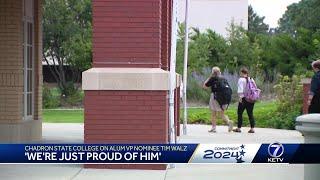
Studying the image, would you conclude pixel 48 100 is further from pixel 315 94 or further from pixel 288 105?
pixel 315 94

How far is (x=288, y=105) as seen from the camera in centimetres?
2003

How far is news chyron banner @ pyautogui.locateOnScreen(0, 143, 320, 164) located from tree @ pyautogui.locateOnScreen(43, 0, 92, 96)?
87.1 ft

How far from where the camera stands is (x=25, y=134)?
12938 mm

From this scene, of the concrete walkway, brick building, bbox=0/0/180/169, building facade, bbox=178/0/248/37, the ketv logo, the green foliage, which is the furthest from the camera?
building facade, bbox=178/0/248/37

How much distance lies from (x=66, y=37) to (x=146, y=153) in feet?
91.1

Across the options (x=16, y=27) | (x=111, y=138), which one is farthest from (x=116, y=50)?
(x=16, y=27)

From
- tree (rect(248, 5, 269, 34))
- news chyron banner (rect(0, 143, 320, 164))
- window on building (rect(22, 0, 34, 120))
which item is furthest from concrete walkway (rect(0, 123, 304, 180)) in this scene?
tree (rect(248, 5, 269, 34))

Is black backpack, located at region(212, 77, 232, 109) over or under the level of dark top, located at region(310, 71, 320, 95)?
under

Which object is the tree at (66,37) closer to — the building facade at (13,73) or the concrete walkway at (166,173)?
the building facade at (13,73)

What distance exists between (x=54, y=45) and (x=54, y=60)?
1394 millimetres

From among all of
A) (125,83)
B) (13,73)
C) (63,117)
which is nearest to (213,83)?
(13,73)

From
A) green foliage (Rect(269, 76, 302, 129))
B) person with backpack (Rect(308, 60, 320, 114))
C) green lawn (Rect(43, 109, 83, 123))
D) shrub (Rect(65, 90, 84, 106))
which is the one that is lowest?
green lawn (Rect(43, 109, 83, 123))

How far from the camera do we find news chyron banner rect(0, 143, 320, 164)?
21.0 feet

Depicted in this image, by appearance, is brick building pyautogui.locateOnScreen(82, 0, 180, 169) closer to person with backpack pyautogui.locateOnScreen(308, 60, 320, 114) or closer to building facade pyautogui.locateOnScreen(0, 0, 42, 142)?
building facade pyautogui.locateOnScreen(0, 0, 42, 142)
